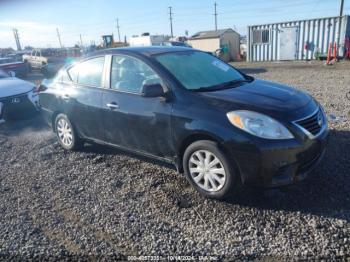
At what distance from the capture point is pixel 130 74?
423 centimetres

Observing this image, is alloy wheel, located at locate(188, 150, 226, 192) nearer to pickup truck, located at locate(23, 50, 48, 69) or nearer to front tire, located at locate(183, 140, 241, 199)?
front tire, located at locate(183, 140, 241, 199)

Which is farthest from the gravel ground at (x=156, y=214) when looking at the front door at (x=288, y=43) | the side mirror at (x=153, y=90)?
the front door at (x=288, y=43)

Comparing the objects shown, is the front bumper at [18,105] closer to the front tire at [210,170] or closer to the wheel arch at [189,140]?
the wheel arch at [189,140]

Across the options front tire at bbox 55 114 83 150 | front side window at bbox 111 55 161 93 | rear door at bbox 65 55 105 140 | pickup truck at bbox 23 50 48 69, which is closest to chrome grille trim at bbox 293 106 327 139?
front side window at bbox 111 55 161 93

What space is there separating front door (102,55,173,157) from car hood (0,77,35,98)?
13.9ft

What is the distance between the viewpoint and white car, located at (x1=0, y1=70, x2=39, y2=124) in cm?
741

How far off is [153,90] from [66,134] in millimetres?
2472

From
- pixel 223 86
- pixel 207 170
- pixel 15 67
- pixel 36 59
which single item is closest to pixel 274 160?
pixel 207 170

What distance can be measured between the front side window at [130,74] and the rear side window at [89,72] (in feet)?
0.98

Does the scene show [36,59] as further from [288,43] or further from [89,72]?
[89,72]

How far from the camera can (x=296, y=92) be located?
3.94m

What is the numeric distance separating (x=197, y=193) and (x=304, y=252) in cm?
139

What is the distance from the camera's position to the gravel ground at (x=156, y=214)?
110 inches

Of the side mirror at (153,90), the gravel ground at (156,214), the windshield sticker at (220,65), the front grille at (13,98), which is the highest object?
the windshield sticker at (220,65)
